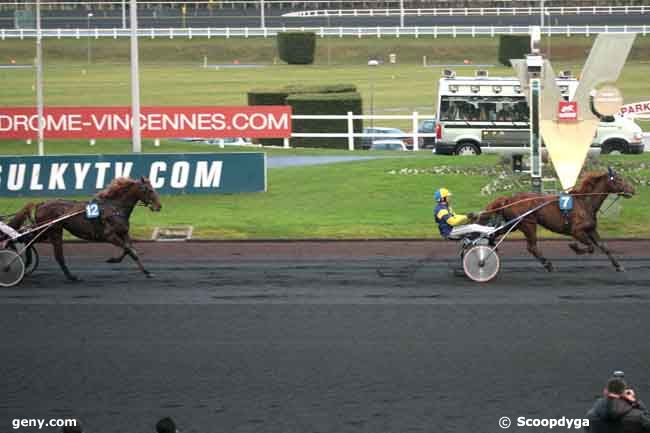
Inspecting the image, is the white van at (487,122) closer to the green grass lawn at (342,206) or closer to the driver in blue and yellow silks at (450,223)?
the green grass lawn at (342,206)

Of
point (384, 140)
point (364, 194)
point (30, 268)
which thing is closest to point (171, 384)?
point (30, 268)

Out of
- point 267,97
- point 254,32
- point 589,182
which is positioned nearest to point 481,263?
point 589,182

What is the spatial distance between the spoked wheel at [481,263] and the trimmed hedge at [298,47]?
47.5 metres

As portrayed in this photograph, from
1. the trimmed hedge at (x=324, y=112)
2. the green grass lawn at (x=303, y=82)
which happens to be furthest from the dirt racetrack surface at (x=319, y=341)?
the trimmed hedge at (x=324, y=112)

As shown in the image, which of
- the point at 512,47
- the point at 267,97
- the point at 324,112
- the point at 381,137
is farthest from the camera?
the point at 512,47

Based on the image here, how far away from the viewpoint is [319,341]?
530 inches

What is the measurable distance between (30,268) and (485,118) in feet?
53.6

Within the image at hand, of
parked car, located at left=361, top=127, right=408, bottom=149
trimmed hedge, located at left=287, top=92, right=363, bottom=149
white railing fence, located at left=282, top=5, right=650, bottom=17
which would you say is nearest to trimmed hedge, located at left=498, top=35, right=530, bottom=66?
white railing fence, located at left=282, top=5, right=650, bottom=17

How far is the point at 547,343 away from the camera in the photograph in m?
13.2

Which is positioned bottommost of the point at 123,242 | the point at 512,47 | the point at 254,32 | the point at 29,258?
the point at 29,258

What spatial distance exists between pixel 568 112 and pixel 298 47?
42.4 m

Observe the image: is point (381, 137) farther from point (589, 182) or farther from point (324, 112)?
point (589, 182)

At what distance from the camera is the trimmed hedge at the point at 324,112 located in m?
35.2

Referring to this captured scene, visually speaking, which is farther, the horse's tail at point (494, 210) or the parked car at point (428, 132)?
the parked car at point (428, 132)
